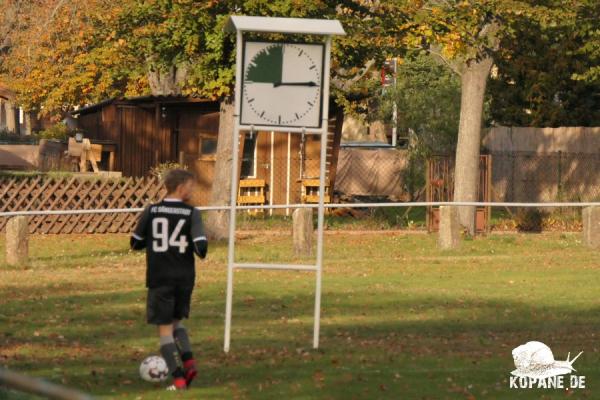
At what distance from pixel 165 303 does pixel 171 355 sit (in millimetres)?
393

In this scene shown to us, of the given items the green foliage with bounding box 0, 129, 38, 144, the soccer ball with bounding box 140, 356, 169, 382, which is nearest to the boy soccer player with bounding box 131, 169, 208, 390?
the soccer ball with bounding box 140, 356, 169, 382

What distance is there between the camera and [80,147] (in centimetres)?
3934

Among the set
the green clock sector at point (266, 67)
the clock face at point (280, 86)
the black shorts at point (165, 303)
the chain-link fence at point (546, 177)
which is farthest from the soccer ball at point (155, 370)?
the chain-link fence at point (546, 177)

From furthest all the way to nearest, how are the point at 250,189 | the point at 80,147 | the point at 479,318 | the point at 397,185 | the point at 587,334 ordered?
1. the point at 397,185
2. the point at 80,147
3. the point at 250,189
4. the point at 479,318
5. the point at 587,334

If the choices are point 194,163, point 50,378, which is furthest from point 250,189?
point 50,378

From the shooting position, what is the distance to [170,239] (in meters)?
10.4

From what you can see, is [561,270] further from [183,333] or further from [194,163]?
[194,163]

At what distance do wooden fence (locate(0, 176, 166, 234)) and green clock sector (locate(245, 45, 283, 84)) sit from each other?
58.6ft

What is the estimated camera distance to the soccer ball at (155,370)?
10.5 meters

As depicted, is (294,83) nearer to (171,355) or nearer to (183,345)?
(183,345)

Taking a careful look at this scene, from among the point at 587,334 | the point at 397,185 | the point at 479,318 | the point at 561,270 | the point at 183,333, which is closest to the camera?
the point at 183,333

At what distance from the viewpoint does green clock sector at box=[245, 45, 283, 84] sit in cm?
1240

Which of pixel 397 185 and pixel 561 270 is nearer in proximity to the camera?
pixel 561 270

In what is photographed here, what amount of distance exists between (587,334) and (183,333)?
5172 mm
